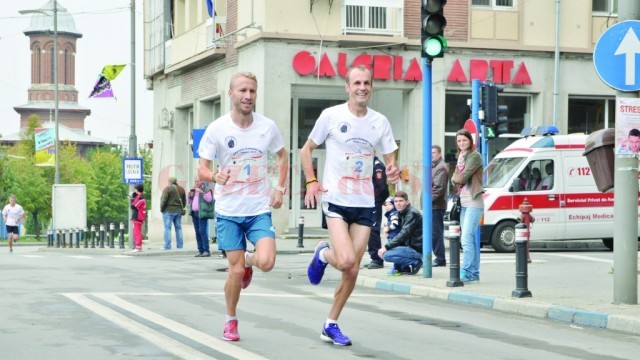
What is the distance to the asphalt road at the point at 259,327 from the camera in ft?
28.7

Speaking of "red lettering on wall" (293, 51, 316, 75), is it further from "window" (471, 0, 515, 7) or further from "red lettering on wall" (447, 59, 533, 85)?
"window" (471, 0, 515, 7)

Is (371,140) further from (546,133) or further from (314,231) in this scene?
(314,231)

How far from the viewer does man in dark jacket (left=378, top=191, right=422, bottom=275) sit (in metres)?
16.8

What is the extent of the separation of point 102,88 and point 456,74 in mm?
15138

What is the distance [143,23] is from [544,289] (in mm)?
35241

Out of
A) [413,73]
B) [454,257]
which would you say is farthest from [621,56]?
[413,73]

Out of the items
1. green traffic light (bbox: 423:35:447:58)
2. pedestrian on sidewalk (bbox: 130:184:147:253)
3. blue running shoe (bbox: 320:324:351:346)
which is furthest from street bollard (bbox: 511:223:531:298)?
pedestrian on sidewalk (bbox: 130:184:147:253)

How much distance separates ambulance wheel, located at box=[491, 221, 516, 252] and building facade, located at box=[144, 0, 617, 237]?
28.7 feet

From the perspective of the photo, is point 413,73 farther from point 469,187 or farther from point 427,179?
point 469,187

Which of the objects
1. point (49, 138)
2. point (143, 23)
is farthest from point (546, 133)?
point (49, 138)

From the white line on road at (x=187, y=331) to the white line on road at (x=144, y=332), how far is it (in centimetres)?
18

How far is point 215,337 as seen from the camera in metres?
9.37

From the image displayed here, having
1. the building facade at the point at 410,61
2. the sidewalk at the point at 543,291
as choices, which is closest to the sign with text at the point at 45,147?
the building facade at the point at 410,61

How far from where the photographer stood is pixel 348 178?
9.28 meters
